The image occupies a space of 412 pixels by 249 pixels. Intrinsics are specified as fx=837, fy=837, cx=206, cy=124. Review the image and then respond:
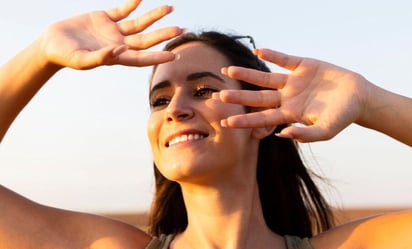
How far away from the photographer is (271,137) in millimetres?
4859

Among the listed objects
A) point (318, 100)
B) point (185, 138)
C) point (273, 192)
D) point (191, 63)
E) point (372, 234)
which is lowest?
point (273, 192)

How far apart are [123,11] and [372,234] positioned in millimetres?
1643

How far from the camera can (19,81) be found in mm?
4051

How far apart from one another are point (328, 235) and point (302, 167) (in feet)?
2.31

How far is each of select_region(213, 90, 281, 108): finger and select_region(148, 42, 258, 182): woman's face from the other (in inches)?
23.2

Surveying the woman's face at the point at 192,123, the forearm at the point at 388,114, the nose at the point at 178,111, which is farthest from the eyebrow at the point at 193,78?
the forearm at the point at 388,114

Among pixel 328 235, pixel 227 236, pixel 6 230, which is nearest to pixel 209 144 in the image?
pixel 227 236

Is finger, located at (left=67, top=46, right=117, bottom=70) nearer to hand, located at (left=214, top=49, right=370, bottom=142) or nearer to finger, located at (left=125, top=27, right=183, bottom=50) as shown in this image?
finger, located at (left=125, top=27, right=183, bottom=50)

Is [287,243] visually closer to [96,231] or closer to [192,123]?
[192,123]

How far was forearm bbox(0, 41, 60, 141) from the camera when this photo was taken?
3.98 meters

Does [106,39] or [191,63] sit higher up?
[106,39]

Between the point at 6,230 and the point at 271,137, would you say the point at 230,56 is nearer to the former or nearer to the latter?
the point at 271,137

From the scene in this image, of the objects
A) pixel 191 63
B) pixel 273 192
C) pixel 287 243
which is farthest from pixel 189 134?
pixel 273 192

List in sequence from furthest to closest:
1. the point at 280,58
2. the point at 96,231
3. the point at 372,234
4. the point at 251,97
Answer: the point at 96,231 < the point at 372,234 < the point at 280,58 < the point at 251,97
